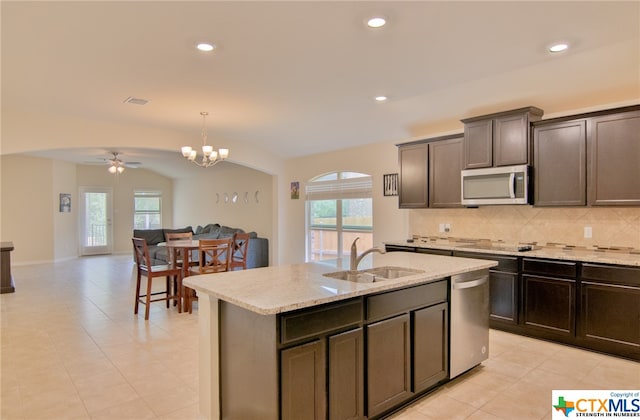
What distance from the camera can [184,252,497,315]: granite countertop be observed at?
1880mm

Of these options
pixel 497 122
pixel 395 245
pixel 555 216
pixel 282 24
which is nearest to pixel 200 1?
pixel 282 24

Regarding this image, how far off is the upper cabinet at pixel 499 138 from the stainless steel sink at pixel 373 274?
2.15 m

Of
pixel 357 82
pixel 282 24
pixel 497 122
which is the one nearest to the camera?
pixel 282 24

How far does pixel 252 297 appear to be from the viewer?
1.93m

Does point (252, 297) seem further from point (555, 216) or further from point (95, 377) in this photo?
point (555, 216)

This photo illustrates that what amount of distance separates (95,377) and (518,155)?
14.7 feet

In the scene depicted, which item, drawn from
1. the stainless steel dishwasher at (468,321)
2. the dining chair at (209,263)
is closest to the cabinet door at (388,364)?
the stainless steel dishwasher at (468,321)

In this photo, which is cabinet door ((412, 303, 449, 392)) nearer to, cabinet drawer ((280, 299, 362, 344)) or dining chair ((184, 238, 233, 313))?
cabinet drawer ((280, 299, 362, 344))

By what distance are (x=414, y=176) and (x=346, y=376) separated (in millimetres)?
3531

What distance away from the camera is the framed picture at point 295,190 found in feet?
24.9

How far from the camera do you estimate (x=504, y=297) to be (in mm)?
3969

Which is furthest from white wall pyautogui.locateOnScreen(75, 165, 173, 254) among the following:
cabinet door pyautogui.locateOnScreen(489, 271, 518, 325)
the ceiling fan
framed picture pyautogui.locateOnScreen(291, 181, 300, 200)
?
cabinet door pyautogui.locateOnScreen(489, 271, 518, 325)

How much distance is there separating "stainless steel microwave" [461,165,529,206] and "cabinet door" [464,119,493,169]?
0.30 feet

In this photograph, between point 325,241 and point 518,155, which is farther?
point 325,241
